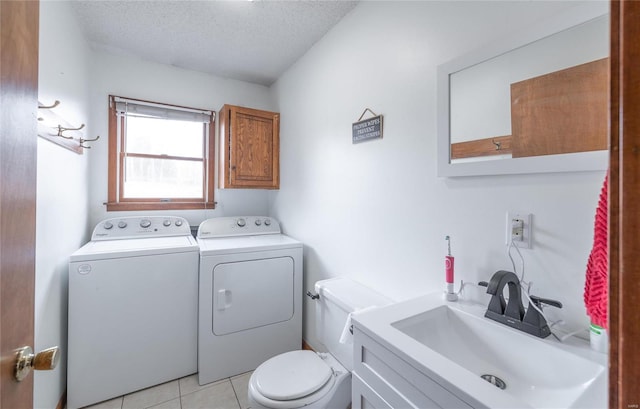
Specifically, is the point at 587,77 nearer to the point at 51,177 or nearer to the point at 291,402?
the point at 291,402

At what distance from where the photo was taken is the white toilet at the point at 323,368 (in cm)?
139

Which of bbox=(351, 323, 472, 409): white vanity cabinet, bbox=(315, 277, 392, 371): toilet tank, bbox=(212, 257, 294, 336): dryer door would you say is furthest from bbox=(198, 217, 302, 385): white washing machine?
bbox=(351, 323, 472, 409): white vanity cabinet

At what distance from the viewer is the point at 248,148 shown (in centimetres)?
268

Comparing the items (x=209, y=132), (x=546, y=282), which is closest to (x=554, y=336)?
(x=546, y=282)

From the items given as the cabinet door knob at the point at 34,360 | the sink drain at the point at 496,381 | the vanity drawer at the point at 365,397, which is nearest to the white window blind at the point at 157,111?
the cabinet door knob at the point at 34,360

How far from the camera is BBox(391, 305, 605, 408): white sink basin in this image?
0.79 meters

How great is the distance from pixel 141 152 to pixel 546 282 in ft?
10.1

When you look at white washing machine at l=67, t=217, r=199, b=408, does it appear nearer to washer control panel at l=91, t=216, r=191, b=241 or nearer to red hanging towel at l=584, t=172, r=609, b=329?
washer control panel at l=91, t=216, r=191, b=241

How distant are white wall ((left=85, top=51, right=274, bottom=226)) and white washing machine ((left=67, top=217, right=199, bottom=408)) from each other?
611mm

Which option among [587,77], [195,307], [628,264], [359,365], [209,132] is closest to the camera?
[628,264]

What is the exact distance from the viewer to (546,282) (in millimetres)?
972

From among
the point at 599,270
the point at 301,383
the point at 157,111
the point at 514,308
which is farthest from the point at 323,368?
the point at 157,111

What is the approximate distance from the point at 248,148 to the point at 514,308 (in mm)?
2354

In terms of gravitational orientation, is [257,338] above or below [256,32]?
below
